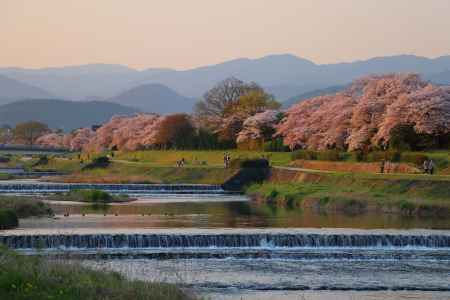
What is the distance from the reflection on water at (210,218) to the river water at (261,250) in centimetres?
5

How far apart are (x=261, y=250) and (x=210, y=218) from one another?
10209 mm

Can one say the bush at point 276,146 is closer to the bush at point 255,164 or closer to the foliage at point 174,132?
the bush at point 255,164

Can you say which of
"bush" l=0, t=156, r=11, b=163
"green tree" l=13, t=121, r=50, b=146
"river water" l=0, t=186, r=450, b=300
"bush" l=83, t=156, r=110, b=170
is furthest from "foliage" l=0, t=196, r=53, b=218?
"green tree" l=13, t=121, r=50, b=146

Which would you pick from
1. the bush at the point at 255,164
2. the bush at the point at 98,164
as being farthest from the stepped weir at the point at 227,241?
the bush at the point at 98,164

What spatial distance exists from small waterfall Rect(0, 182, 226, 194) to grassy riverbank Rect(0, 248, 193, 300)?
4160 centimetres

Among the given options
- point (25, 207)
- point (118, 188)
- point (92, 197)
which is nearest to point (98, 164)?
point (118, 188)

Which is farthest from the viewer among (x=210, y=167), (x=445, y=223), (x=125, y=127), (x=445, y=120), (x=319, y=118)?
(x=125, y=127)

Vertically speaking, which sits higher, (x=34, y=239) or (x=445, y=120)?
(x=445, y=120)

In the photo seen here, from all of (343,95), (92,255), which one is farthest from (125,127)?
(92,255)

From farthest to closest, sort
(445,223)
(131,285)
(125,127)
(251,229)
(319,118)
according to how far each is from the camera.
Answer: (125,127) → (319,118) → (445,223) → (251,229) → (131,285)

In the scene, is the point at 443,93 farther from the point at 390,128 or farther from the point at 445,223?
the point at 445,223

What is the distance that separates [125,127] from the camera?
440 ft

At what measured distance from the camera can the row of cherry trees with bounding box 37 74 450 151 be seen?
2549 inches

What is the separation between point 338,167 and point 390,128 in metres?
4.30
